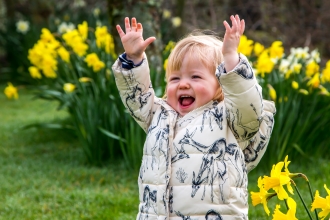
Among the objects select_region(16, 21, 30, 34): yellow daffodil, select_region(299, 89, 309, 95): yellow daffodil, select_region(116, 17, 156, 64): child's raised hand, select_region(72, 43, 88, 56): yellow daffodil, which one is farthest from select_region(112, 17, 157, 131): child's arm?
select_region(16, 21, 30, 34): yellow daffodil

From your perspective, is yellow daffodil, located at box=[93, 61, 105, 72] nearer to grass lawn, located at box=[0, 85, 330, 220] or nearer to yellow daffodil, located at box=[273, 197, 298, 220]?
grass lawn, located at box=[0, 85, 330, 220]

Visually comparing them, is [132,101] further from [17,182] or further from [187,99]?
[17,182]

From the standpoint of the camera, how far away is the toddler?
Answer: 1938mm

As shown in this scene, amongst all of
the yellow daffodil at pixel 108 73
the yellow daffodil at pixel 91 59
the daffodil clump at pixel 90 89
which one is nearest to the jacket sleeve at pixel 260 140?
the daffodil clump at pixel 90 89

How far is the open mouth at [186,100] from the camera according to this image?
212cm

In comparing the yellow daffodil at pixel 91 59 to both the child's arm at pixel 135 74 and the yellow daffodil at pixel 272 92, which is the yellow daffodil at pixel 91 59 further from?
the child's arm at pixel 135 74

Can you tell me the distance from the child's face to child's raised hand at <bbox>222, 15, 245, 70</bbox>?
19cm

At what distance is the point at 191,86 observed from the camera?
2080mm

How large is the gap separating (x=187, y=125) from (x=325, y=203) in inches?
24.3

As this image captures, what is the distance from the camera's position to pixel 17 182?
12.3ft

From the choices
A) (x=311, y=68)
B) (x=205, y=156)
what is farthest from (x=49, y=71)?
(x=205, y=156)

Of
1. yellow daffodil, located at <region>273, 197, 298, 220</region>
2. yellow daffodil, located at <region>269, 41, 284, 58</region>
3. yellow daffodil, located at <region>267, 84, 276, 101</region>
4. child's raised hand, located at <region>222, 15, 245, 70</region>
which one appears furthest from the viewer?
yellow daffodil, located at <region>269, 41, 284, 58</region>

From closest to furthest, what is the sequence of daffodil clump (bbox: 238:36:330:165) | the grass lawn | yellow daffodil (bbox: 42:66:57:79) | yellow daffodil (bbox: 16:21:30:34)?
the grass lawn → daffodil clump (bbox: 238:36:330:165) → yellow daffodil (bbox: 42:66:57:79) → yellow daffodil (bbox: 16:21:30:34)

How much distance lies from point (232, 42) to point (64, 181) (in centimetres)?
223
